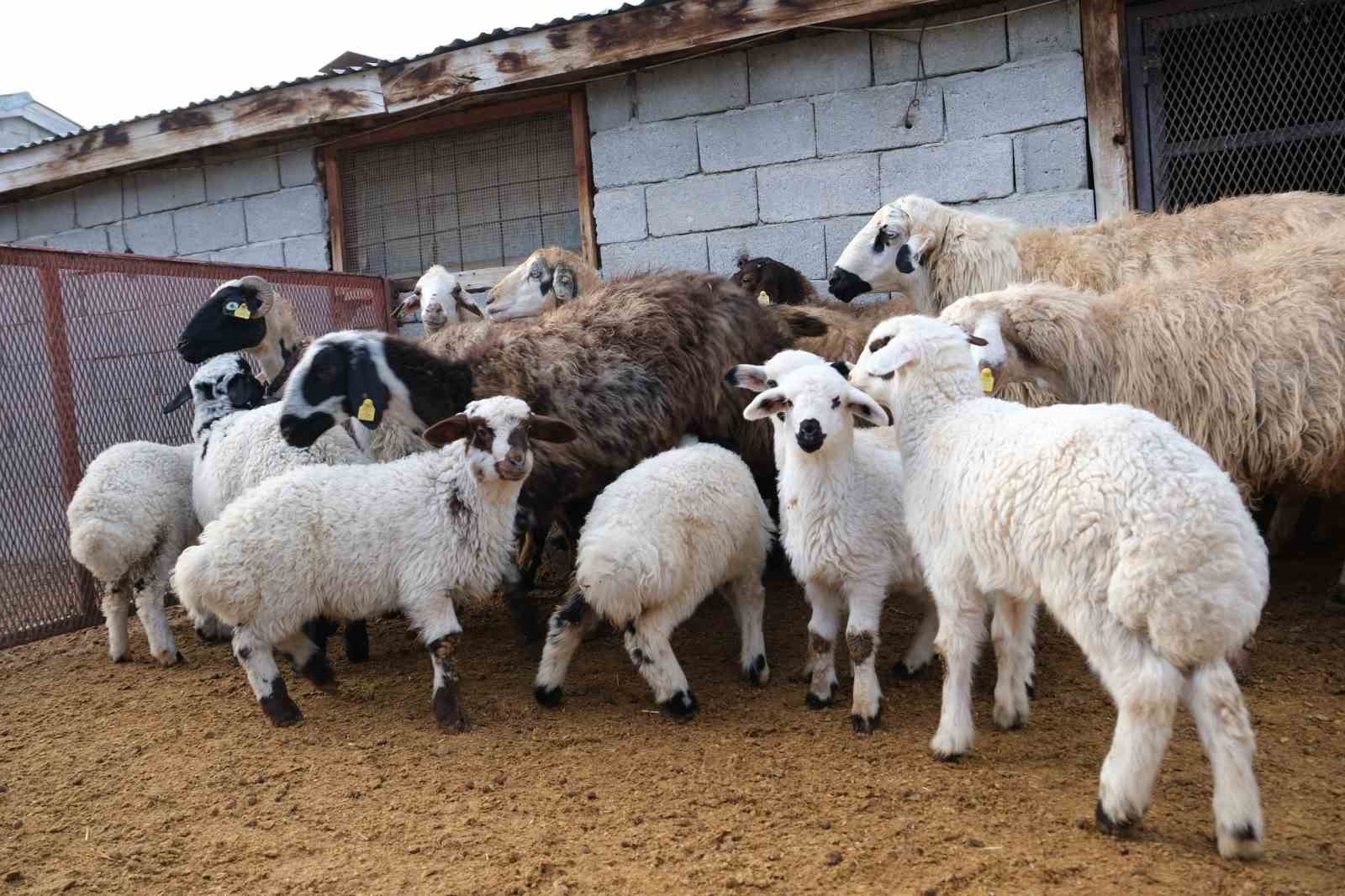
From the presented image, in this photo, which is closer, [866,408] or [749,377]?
[866,408]

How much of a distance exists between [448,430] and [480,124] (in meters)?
5.04

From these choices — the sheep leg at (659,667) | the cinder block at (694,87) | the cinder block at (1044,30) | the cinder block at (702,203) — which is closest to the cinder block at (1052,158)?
the cinder block at (1044,30)

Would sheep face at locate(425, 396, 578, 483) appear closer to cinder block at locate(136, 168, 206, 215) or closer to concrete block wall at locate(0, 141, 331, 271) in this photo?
concrete block wall at locate(0, 141, 331, 271)

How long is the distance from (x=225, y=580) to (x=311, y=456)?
1.24 meters

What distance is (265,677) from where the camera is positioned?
14.7 feet

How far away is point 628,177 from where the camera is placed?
322 inches

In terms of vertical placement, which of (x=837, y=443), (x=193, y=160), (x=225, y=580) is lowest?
(x=225, y=580)

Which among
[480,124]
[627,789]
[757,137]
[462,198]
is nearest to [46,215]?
[462,198]

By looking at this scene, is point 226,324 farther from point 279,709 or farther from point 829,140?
Result: point 829,140

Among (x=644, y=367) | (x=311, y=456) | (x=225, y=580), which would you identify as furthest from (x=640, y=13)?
(x=225, y=580)

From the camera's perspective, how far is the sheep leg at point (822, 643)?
Result: 4.41 m

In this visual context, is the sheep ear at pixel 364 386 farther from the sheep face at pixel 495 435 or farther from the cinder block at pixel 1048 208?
the cinder block at pixel 1048 208

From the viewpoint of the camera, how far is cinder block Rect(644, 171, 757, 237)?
788 cm

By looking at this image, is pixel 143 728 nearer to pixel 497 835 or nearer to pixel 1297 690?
pixel 497 835
